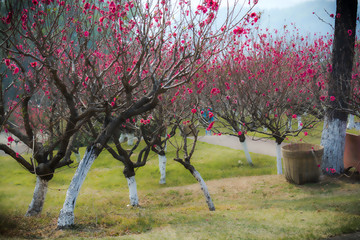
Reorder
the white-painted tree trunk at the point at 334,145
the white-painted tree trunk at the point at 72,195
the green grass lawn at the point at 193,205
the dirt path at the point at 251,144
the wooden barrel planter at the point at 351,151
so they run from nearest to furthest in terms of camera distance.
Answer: the green grass lawn at the point at 193,205 → the white-painted tree trunk at the point at 72,195 → the white-painted tree trunk at the point at 334,145 → the wooden barrel planter at the point at 351,151 → the dirt path at the point at 251,144

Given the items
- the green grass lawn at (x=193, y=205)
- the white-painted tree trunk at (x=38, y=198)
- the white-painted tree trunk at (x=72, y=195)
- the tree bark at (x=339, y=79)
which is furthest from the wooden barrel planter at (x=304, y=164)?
the white-painted tree trunk at (x=38, y=198)

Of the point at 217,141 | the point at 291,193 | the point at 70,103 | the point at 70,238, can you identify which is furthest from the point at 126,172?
the point at 217,141

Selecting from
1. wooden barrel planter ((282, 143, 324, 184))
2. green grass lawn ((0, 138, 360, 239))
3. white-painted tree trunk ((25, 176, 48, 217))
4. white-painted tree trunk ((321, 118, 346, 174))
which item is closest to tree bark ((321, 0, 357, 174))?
white-painted tree trunk ((321, 118, 346, 174))

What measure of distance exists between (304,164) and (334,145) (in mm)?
1544

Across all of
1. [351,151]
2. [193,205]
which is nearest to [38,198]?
[193,205]

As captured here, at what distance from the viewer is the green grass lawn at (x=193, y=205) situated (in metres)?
6.86

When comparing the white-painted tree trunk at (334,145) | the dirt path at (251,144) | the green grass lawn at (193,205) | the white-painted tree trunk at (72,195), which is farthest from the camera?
the dirt path at (251,144)

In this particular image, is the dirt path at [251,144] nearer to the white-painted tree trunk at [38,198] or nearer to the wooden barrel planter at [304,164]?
the wooden barrel planter at [304,164]

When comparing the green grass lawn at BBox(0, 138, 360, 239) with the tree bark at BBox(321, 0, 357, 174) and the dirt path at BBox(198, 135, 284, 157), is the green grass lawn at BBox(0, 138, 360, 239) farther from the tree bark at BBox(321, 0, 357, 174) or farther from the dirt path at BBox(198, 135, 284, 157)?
the dirt path at BBox(198, 135, 284, 157)

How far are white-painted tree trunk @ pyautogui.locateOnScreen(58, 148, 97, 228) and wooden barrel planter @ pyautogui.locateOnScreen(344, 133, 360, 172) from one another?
33.5 feet

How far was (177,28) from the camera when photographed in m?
8.45

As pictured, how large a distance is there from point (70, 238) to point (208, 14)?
20.5ft

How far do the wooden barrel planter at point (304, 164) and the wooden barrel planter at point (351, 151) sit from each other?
157cm

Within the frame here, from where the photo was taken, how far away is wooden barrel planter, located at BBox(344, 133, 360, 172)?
1195 centimetres
